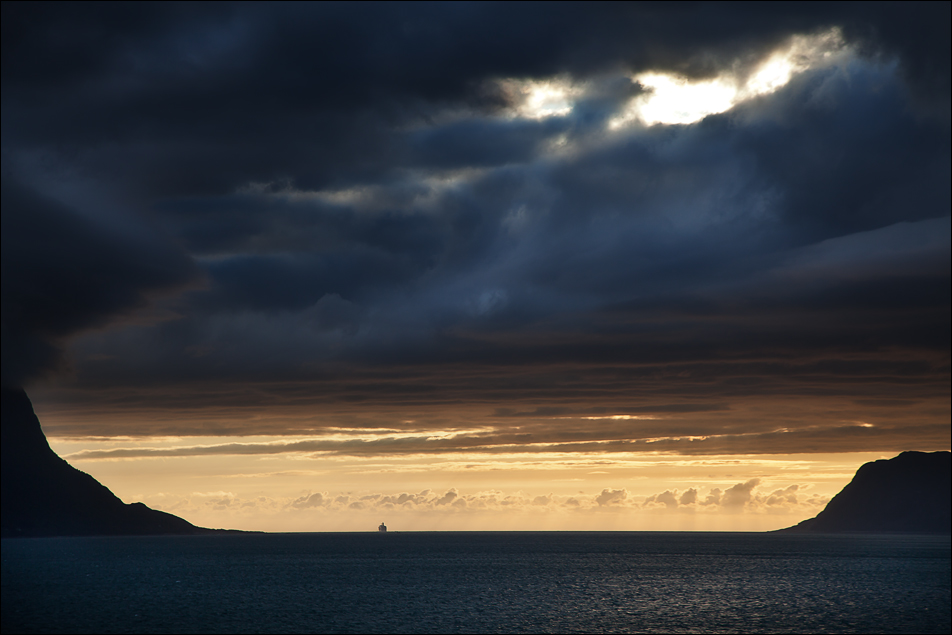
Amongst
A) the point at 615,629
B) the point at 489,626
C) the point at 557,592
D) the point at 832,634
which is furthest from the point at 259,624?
the point at 832,634

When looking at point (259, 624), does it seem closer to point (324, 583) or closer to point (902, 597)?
point (324, 583)

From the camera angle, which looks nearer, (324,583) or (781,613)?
(781,613)

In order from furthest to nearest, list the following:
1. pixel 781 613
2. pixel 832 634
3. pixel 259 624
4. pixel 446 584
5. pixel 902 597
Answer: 1. pixel 446 584
2. pixel 902 597
3. pixel 781 613
4. pixel 259 624
5. pixel 832 634

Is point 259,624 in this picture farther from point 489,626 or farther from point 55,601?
point 55,601

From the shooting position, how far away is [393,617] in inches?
4931

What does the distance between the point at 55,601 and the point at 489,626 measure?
8420 centimetres

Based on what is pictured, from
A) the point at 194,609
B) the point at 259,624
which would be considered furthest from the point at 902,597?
the point at 194,609

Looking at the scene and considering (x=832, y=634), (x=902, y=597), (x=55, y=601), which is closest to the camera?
(x=832, y=634)

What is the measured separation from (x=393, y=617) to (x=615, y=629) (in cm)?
3482

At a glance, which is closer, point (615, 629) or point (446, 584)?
point (615, 629)

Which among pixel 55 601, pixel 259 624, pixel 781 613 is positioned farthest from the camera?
pixel 55 601

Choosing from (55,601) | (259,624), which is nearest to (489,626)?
(259,624)

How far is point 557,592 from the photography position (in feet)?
541

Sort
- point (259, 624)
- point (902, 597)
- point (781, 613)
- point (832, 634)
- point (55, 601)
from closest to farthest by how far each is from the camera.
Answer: point (832, 634), point (259, 624), point (781, 613), point (55, 601), point (902, 597)
